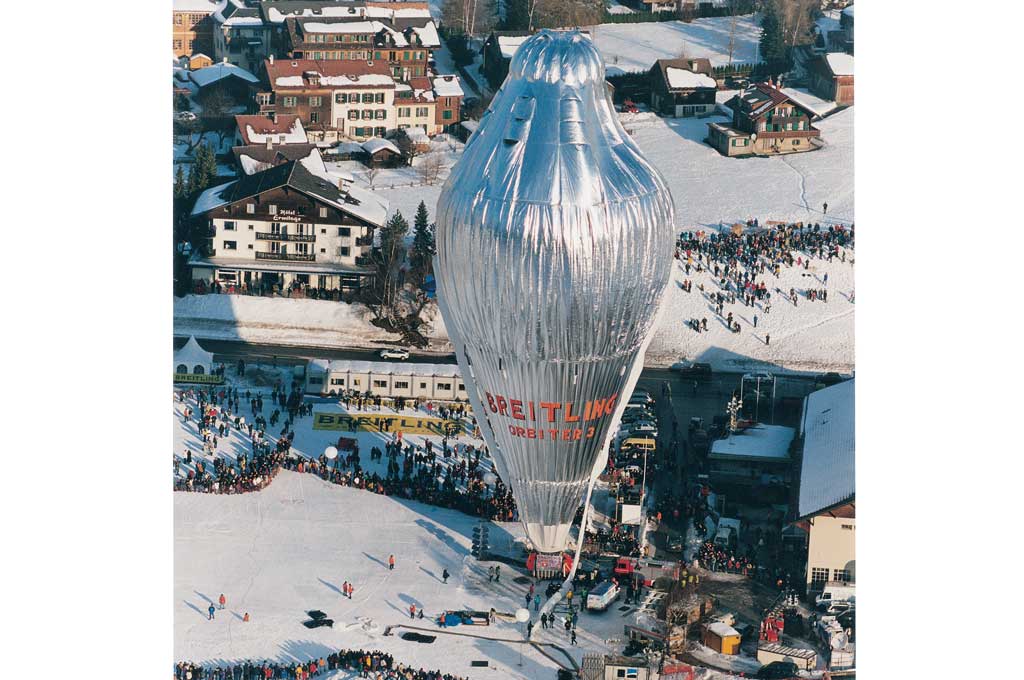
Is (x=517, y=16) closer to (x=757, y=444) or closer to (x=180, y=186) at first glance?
(x=180, y=186)

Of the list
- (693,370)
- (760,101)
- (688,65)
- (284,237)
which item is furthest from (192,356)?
(688,65)

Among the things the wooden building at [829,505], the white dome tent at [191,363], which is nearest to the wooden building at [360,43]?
the white dome tent at [191,363]

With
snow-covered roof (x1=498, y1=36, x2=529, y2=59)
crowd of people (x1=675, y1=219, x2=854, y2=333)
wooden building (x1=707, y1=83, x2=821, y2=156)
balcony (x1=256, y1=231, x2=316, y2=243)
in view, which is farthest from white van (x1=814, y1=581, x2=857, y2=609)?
snow-covered roof (x1=498, y1=36, x2=529, y2=59)

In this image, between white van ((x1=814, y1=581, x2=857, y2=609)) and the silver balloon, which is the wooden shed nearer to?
white van ((x1=814, y1=581, x2=857, y2=609))

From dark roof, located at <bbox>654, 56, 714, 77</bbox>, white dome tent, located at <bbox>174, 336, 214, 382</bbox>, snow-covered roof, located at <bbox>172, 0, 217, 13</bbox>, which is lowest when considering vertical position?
white dome tent, located at <bbox>174, 336, 214, 382</bbox>

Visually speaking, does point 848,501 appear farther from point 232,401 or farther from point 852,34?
point 852,34

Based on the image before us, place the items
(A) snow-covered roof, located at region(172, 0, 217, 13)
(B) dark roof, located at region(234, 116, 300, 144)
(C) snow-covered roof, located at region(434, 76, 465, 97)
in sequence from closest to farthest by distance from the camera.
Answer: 1. (B) dark roof, located at region(234, 116, 300, 144)
2. (C) snow-covered roof, located at region(434, 76, 465, 97)
3. (A) snow-covered roof, located at region(172, 0, 217, 13)

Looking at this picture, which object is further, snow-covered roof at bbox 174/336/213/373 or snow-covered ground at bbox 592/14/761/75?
snow-covered ground at bbox 592/14/761/75

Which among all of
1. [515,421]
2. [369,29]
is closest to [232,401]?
[515,421]

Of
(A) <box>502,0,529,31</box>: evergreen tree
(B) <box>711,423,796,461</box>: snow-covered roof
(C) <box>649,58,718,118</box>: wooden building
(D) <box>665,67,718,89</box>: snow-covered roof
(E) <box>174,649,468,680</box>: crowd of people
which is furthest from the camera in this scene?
(A) <box>502,0,529,31</box>: evergreen tree
